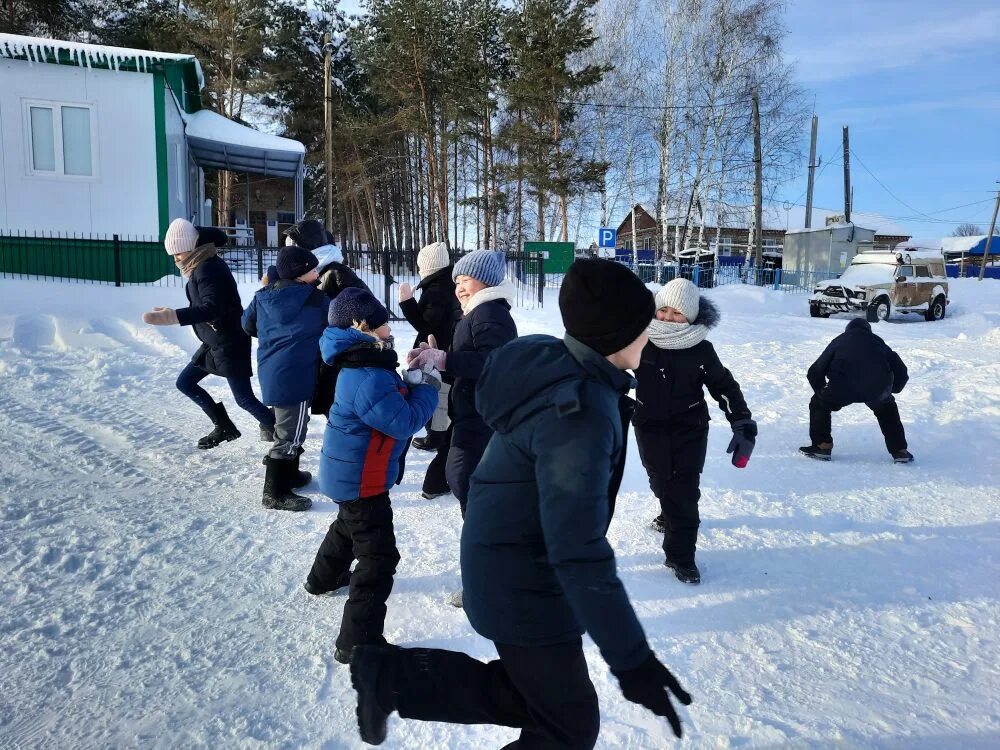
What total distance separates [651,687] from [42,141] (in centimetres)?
1691

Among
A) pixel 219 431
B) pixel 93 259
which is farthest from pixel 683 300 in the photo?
pixel 93 259

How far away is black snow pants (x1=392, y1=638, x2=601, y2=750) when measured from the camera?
1790 millimetres

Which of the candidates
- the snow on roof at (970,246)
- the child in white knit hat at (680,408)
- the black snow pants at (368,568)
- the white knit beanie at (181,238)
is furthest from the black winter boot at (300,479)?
the snow on roof at (970,246)

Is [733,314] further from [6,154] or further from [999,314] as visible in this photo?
[6,154]

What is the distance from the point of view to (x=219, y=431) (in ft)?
19.0

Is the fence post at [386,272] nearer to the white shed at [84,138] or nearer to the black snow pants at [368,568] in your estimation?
the white shed at [84,138]

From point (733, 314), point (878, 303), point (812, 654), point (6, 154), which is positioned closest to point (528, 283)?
point (733, 314)

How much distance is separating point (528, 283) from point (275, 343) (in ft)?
42.9

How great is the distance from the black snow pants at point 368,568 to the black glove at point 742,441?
1.85 meters

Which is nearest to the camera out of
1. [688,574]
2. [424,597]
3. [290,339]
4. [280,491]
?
[424,597]

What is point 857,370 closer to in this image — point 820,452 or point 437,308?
point 820,452

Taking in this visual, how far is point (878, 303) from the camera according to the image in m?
19.0

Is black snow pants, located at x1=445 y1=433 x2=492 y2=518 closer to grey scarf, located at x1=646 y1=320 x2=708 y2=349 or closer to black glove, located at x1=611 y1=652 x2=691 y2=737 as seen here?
grey scarf, located at x1=646 y1=320 x2=708 y2=349

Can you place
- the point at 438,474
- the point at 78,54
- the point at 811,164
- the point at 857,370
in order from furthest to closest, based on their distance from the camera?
the point at 811,164, the point at 78,54, the point at 857,370, the point at 438,474
